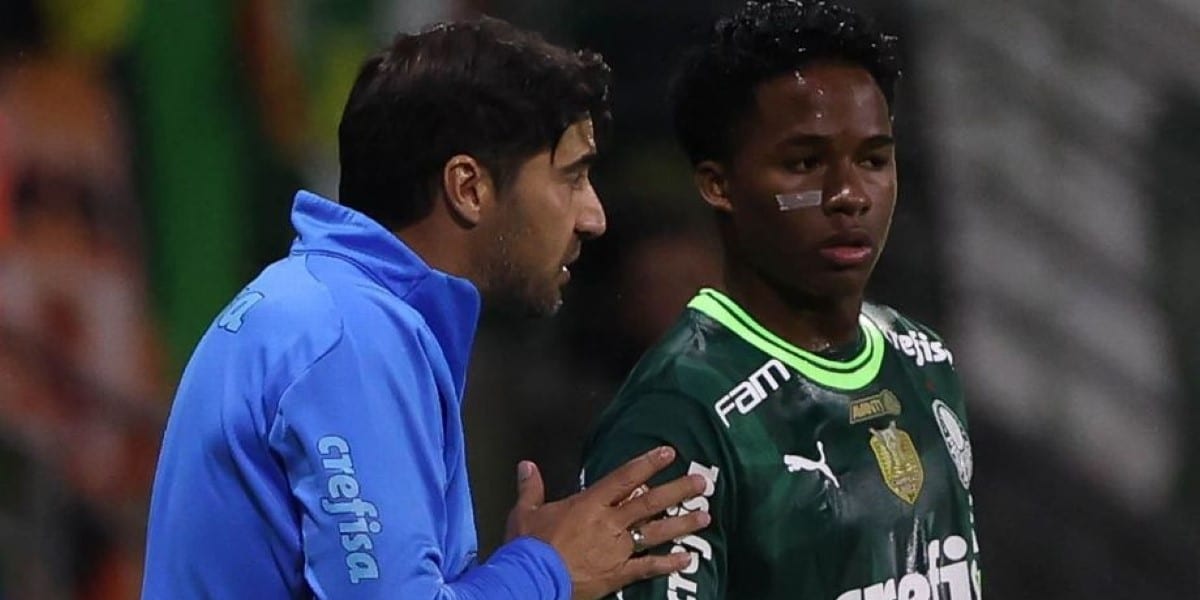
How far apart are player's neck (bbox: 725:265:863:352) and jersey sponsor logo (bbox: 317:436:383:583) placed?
59 cm

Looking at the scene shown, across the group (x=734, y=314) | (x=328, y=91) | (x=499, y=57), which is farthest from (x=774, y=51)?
(x=328, y=91)

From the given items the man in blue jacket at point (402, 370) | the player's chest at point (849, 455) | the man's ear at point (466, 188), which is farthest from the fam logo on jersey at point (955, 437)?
the man's ear at point (466, 188)

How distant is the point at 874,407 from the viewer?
1.98 metres

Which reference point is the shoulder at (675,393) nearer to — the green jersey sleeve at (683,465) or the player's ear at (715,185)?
the green jersey sleeve at (683,465)

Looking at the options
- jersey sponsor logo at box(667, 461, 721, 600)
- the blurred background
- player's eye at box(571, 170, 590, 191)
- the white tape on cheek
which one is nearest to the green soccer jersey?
jersey sponsor logo at box(667, 461, 721, 600)

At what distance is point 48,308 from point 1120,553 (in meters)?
1.54

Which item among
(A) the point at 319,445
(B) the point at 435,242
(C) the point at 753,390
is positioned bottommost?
(C) the point at 753,390

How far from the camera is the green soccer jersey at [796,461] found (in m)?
1.84

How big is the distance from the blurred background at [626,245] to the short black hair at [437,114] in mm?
1149

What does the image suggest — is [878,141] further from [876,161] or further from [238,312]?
[238,312]

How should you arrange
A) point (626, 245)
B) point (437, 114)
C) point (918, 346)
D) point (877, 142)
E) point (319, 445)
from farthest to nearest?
point (626, 245) < point (918, 346) < point (877, 142) < point (437, 114) < point (319, 445)

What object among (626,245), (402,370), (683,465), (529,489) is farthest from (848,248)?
(626,245)

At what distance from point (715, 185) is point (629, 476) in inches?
14.3

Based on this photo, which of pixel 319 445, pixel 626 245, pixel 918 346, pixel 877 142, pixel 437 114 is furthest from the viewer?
pixel 626 245
